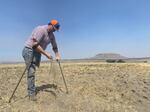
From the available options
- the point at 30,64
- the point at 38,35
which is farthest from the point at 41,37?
the point at 30,64

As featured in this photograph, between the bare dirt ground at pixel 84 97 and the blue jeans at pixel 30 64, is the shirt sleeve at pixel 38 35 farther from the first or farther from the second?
the bare dirt ground at pixel 84 97

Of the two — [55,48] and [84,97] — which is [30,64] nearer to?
[55,48]

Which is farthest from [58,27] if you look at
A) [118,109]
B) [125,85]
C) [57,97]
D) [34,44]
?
[125,85]

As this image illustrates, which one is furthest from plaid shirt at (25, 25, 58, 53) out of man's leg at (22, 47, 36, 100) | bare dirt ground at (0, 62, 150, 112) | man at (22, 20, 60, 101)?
bare dirt ground at (0, 62, 150, 112)

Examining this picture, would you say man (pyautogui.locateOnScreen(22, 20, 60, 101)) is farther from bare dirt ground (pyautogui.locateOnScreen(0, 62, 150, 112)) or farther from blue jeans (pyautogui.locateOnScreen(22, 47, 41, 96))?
bare dirt ground (pyautogui.locateOnScreen(0, 62, 150, 112))

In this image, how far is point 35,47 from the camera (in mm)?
7625

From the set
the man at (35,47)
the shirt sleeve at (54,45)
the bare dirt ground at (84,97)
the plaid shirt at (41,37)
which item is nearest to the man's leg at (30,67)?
the man at (35,47)

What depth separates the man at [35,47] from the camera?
7582mm

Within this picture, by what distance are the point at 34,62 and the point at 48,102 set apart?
3.46ft

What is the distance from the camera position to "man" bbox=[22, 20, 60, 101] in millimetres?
7582

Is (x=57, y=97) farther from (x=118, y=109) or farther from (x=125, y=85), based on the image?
(x=125, y=85)

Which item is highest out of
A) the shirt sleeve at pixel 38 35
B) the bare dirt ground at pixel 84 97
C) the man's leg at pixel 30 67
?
the shirt sleeve at pixel 38 35

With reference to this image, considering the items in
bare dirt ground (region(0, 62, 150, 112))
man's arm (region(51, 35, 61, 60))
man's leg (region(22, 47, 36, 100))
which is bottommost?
bare dirt ground (region(0, 62, 150, 112))

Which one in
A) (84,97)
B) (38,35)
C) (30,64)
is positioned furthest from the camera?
(84,97)
